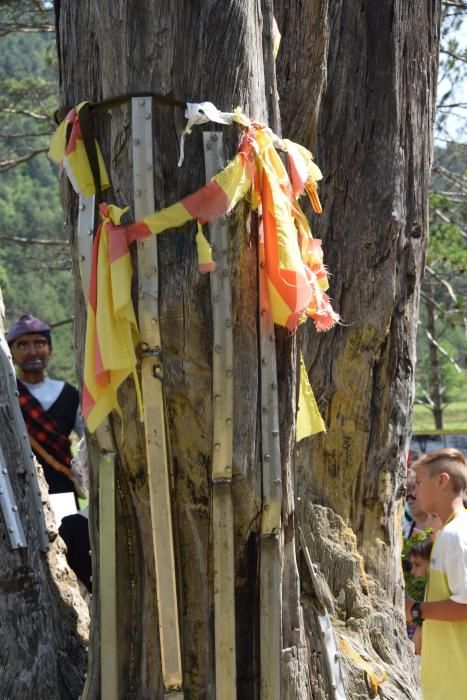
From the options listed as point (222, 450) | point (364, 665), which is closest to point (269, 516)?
point (222, 450)

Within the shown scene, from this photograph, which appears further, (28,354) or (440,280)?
(440,280)

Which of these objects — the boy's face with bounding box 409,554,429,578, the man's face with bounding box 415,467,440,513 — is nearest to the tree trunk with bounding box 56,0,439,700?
the man's face with bounding box 415,467,440,513

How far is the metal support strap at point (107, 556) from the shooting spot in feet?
9.54

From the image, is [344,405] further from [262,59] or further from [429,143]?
[262,59]

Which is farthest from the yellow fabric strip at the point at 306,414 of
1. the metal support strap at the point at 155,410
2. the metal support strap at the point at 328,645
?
the metal support strap at the point at 155,410

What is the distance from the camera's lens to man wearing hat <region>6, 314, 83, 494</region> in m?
5.81

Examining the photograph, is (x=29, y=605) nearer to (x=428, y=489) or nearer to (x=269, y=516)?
(x=269, y=516)

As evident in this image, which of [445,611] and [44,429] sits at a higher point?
[44,429]

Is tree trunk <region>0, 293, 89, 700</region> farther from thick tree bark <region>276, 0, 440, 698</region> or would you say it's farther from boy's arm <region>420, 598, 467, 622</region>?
boy's arm <region>420, 598, 467, 622</region>

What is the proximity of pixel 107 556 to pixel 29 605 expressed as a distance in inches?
34.3

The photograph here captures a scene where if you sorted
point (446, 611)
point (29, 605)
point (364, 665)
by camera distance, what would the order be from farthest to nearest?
1. point (446, 611)
2. point (364, 665)
3. point (29, 605)

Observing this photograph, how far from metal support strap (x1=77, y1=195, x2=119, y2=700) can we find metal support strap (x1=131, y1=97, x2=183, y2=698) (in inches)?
5.9

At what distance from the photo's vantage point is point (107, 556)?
2.92 m

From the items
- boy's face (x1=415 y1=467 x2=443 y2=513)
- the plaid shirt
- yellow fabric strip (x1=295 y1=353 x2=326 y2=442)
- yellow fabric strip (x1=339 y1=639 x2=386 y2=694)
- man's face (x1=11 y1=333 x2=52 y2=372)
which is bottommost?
yellow fabric strip (x1=339 y1=639 x2=386 y2=694)
